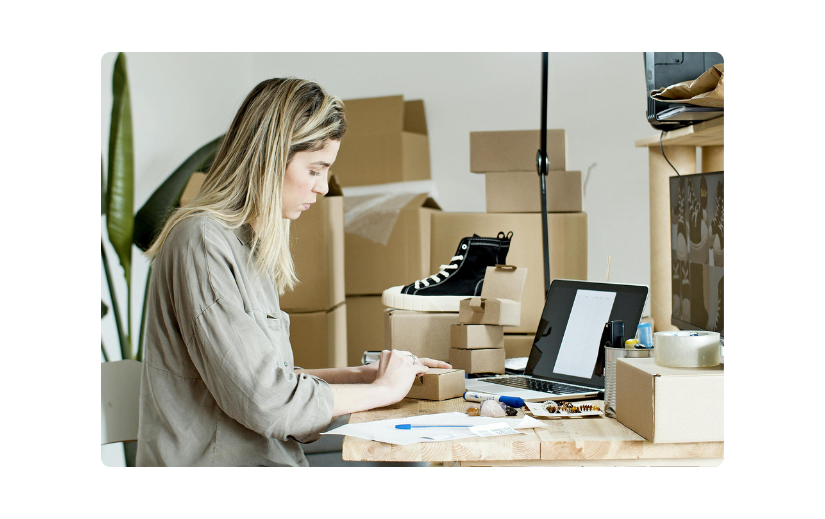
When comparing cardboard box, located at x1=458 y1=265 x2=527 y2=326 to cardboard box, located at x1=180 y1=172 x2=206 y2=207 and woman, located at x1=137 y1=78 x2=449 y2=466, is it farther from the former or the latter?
cardboard box, located at x1=180 y1=172 x2=206 y2=207

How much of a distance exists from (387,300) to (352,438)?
0.83 meters

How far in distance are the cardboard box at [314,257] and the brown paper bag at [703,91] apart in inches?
46.0

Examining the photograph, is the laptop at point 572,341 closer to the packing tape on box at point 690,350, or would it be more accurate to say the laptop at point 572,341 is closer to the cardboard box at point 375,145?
the packing tape on box at point 690,350

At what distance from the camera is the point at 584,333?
1.41 meters

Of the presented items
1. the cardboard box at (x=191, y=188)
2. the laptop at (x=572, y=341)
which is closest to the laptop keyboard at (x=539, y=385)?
the laptop at (x=572, y=341)

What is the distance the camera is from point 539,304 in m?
2.09

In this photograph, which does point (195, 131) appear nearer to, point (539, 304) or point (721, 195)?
point (539, 304)

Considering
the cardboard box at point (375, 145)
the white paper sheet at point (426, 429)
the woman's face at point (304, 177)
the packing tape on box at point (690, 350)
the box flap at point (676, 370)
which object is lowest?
the white paper sheet at point (426, 429)

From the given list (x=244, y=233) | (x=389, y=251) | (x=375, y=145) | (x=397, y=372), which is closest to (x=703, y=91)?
(x=397, y=372)

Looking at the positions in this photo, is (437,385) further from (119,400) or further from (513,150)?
(513,150)

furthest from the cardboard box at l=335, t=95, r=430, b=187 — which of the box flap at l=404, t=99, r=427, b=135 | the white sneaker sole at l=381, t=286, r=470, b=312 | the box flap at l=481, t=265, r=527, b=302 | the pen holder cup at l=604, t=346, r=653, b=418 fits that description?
the pen holder cup at l=604, t=346, r=653, b=418

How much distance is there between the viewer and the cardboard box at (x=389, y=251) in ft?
8.02

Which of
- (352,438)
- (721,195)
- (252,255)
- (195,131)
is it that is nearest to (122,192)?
(195,131)

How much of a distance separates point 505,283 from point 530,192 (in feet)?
2.25
